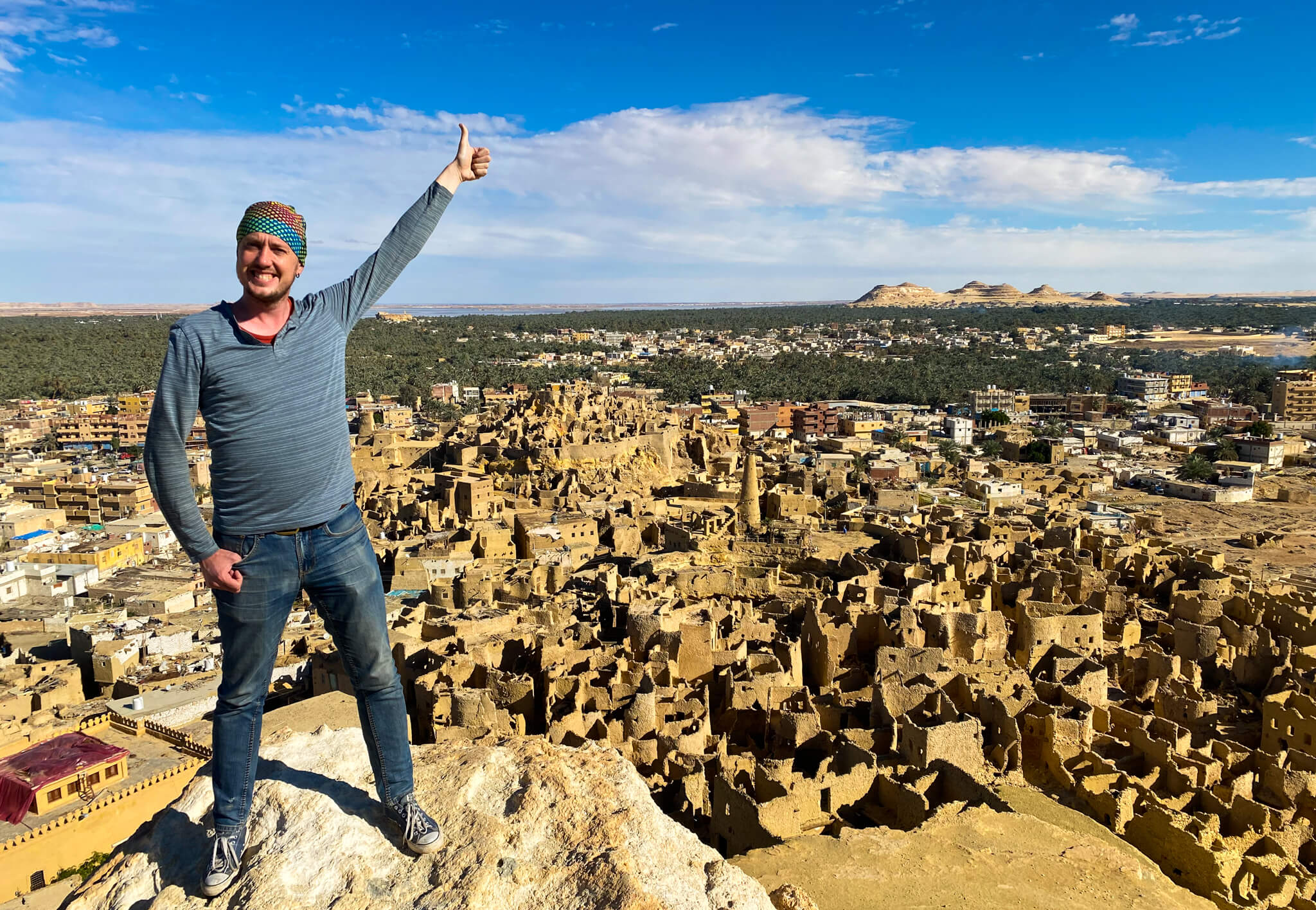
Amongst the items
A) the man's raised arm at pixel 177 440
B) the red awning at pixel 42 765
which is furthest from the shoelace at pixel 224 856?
the red awning at pixel 42 765

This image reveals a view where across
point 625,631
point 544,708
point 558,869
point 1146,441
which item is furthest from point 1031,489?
point 558,869

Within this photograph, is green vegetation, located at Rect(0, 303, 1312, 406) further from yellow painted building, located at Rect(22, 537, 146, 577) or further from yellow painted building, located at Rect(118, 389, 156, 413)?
yellow painted building, located at Rect(22, 537, 146, 577)

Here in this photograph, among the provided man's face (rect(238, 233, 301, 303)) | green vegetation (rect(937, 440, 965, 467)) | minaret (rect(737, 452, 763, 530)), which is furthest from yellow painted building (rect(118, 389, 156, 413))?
man's face (rect(238, 233, 301, 303))

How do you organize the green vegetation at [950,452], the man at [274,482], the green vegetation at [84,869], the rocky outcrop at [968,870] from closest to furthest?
the man at [274,482] < the rocky outcrop at [968,870] < the green vegetation at [84,869] < the green vegetation at [950,452]

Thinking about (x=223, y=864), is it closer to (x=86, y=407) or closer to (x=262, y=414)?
(x=262, y=414)

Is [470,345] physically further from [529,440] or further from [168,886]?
[168,886]

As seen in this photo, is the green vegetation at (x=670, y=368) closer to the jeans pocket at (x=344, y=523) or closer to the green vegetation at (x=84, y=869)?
the green vegetation at (x=84, y=869)
